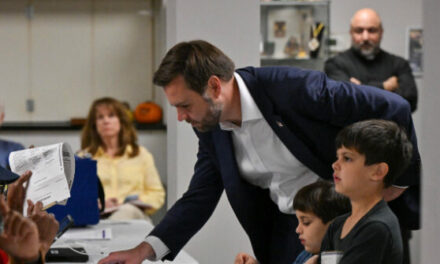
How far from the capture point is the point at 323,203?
2453 mm

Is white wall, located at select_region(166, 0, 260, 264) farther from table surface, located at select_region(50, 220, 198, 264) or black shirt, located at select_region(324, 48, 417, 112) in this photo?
black shirt, located at select_region(324, 48, 417, 112)

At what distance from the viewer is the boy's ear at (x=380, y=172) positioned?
7.18 feet

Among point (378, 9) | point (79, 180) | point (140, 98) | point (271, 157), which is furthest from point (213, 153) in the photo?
point (140, 98)

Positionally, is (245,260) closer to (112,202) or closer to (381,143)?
(381,143)

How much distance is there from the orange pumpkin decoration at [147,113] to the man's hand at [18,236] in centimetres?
558

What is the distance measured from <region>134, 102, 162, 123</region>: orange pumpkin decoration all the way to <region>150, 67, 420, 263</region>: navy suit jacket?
443 centimetres

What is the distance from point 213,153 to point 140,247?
41 cm

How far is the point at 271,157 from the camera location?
2.73m

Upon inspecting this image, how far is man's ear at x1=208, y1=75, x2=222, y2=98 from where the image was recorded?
2572 mm

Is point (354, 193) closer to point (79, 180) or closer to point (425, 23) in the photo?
point (425, 23)

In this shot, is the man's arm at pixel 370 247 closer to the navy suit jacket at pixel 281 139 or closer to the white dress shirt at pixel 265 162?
the navy suit jacket at pixel 281 139

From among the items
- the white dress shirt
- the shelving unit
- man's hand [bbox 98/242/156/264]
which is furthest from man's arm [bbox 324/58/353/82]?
man's hand [bbox 98/242/156/264]

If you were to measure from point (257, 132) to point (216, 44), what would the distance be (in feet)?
2.92

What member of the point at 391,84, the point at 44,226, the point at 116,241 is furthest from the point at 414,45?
the point at 44,226
